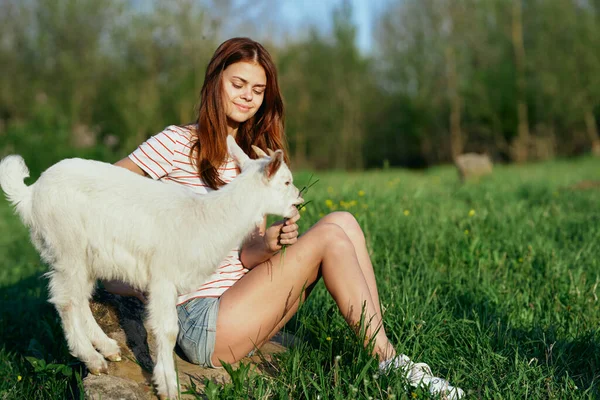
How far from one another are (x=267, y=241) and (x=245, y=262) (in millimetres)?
247

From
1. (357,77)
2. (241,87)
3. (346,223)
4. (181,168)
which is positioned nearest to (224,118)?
(241,87)

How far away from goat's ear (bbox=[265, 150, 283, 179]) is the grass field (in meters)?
0.88

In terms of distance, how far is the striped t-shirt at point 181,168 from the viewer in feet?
9.36

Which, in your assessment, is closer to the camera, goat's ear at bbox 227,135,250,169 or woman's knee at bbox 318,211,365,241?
goat's ear at bbox 227,135,250,169

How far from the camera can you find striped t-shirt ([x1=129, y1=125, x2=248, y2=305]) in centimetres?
285

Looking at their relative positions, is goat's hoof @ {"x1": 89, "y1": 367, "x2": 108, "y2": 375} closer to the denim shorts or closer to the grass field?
the grass field

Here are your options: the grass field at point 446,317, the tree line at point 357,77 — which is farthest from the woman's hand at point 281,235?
the tree line at point 357,77

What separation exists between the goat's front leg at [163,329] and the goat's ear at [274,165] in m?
0.61

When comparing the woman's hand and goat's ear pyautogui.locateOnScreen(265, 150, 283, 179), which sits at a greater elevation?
goat's ear pyautogui.locateOnScreen(265, 150, 283, 179)

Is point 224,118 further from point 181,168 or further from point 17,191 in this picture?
point 17,191

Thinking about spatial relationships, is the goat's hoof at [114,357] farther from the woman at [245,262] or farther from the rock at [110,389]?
the woman at [245,262]

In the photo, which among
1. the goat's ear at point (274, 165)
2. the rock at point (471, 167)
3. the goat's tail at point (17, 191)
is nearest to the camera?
the goat's ear at point (274, 165)

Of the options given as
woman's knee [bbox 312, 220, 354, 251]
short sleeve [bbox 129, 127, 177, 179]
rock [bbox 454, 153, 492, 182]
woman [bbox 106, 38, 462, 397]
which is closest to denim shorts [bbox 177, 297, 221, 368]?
woman [bbox 106, 38, 462, 397]

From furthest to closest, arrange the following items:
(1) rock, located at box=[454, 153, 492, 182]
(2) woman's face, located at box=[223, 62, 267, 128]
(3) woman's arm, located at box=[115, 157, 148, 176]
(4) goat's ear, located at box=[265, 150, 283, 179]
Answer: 1. (1) rock, located at box=[454, 153, 492, 182]
2. (2) woman's face, located at box=[223, 62, 267, 128]
3. (3) woman's arm, located at box=[115, 157, 148, 176]
4. (4) goat's ear, located at box=[265, 150, 283, 179]
